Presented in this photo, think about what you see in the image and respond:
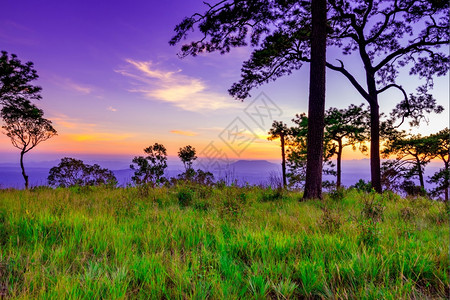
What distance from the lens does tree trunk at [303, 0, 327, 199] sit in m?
7.12

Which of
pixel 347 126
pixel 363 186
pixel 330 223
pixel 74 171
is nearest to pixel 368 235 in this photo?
pixel 330 223

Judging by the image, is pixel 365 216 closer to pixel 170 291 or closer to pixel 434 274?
pixel 434 274

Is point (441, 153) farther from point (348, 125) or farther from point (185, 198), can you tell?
point (185, 198)

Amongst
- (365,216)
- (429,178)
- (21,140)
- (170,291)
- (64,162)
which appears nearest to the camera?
(170,291)

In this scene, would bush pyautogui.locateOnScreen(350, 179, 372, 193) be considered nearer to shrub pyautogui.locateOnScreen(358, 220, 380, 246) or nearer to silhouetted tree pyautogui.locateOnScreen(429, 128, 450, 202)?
shrub pyautogui.locateOnScreen(358, 220, 380, 246)

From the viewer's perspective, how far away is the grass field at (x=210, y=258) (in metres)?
1.96

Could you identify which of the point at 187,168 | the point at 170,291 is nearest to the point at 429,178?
the point at 187,168

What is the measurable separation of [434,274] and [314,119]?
18.2 feet

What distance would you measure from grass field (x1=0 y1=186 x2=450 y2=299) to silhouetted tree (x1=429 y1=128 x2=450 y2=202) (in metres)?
24.5

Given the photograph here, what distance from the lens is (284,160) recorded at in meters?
37.2

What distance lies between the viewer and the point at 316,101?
7.25m

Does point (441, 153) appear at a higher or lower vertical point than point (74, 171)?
higher

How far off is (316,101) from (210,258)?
6.35m

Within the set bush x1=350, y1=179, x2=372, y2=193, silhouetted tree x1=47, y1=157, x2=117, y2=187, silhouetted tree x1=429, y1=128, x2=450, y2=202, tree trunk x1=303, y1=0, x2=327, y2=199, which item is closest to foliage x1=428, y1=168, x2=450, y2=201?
silhouetted tree x1=429, y1=128, x2=450, y2=202
